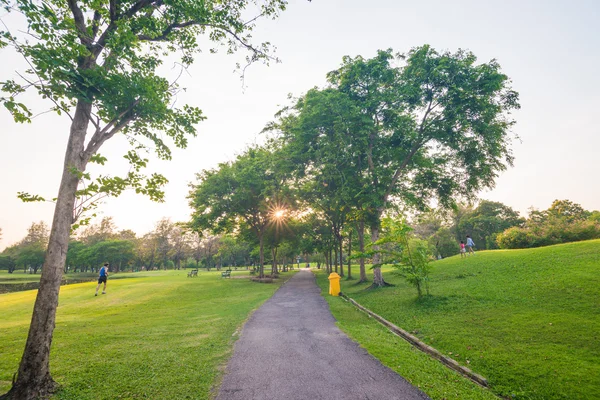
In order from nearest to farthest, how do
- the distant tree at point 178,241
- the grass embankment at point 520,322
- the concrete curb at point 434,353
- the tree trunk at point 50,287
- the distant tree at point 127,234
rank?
the tree trunk at point 50,287
the grass embankment at point 520,322
the concrete curb at point 434,353
the distant tree at point 178,241
the distant tree at point 127,234

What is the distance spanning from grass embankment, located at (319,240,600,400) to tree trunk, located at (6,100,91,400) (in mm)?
7200

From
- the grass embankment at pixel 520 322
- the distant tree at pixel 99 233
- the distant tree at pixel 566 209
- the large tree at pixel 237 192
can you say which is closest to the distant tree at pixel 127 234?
the distant tree at pixel 99 233

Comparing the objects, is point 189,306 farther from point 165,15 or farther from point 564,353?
point 564,353

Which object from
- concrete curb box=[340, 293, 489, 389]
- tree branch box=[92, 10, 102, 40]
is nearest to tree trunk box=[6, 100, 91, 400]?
tree branch box=[92, 10, 102, 40]

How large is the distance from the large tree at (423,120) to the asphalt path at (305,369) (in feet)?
35.6

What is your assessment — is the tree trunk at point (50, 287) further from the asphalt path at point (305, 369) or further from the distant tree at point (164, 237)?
the distant tree at point (164, 237)

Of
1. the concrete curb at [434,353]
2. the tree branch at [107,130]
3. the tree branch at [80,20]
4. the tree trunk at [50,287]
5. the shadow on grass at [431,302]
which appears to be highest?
the tree branch at [80,20]

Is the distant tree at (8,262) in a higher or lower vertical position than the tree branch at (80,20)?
lower

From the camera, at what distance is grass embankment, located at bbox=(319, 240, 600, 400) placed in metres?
4.98

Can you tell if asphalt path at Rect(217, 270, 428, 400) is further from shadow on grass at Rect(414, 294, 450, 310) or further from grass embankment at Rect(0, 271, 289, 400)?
shadow on grass at Rect(414, 294, 450, 310)

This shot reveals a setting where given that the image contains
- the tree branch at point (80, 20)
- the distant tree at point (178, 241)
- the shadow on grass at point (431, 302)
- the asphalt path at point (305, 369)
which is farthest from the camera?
the distant tree at point (178, 241)

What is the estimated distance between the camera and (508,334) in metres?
7.04

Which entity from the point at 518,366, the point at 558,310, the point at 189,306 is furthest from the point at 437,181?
the point at 189,306

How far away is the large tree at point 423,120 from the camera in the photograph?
1639 cm
